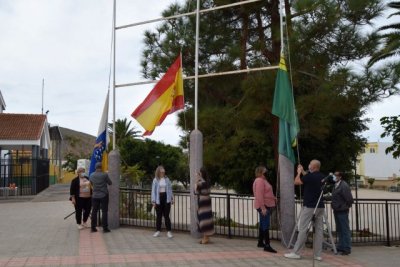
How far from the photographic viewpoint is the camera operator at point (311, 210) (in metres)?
8.83

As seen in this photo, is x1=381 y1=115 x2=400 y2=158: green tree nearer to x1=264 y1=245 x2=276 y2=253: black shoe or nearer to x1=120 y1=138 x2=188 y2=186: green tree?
x1=264 y1=245 x2=276 y2=253: black shoe

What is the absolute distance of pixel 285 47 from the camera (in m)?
10.4

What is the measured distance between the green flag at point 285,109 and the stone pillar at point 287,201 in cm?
26

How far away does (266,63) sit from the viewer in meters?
11.7

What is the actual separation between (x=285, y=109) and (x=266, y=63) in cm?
238

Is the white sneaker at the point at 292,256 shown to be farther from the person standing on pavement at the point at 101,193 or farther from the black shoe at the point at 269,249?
the person standing on pavement at the point at 101,193

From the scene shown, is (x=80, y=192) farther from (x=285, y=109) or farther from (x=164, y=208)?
(x=285, y=109)

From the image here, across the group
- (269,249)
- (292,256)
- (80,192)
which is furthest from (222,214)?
(292,256)

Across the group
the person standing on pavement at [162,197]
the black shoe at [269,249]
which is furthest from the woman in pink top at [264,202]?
the person standing on pavement at [162,197]

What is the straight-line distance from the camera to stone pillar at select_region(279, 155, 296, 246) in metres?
9.93

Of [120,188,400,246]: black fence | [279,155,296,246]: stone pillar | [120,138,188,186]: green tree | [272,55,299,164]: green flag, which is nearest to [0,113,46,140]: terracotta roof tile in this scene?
[120,138,188,186]: green tree

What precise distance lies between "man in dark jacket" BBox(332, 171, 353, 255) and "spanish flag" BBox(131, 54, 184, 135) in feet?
13.2

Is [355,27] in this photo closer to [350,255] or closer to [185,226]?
[350,255]

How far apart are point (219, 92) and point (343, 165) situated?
17.3 feet
